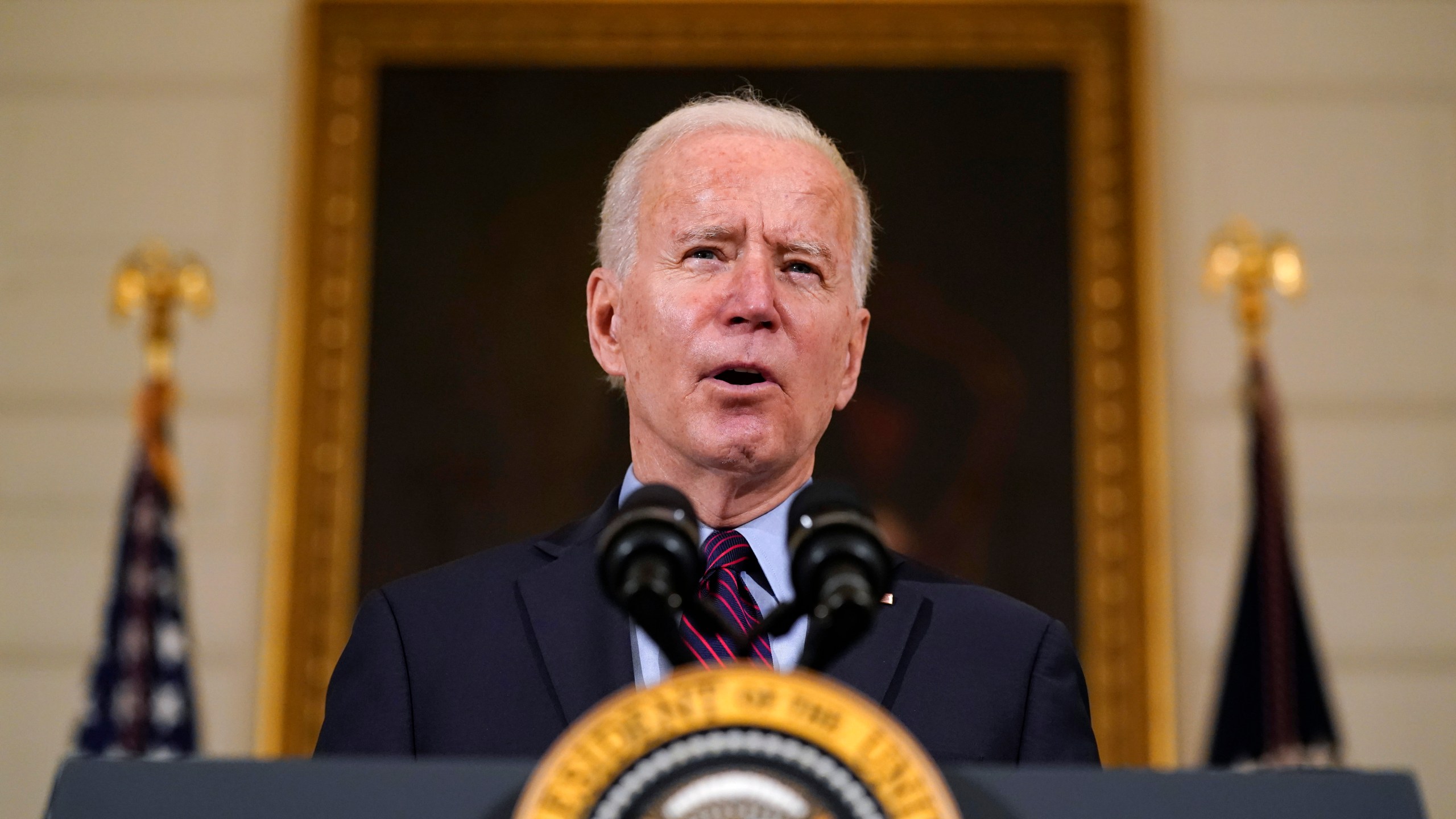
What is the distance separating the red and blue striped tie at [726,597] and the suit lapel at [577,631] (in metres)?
0.10

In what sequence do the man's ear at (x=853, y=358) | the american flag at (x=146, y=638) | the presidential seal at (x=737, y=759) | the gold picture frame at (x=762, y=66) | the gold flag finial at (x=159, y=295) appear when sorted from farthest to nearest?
the gold picture frame at (x=762, y=66) < the gold flag finial at (x=159, y=295) < the american flag at (x=146, y=638) < the man's ear at (x=853, y=358) < the presidential seal at (x=737, y=759)

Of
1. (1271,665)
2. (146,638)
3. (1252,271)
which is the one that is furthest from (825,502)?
(1252,271)

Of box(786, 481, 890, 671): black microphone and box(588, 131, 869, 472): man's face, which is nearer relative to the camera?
box(786, 481, 890, 671): black microphone

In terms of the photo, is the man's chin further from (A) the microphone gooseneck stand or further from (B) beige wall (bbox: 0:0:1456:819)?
(B) beige wall (bbox: 0:0:1456:819)

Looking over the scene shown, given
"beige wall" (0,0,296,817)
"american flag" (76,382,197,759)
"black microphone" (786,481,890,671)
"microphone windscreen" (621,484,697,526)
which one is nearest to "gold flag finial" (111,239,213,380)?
"american flag" (76,382,197,759)

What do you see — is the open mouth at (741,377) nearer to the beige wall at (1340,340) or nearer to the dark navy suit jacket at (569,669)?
the dark navy suit jacket at (569,669)

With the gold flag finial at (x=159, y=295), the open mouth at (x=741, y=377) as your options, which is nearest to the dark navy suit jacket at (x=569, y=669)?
the open mouth at (x=741, y=377)

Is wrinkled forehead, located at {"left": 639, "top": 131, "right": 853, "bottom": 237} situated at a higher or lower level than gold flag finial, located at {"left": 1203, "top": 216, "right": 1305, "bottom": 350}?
lower

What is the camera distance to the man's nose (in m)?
2.14

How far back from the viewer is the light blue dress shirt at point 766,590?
76.9 inches

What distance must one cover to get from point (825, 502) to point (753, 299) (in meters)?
0.91

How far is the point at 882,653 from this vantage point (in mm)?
1939

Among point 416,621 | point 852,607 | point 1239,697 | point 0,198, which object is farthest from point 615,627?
point 0,198

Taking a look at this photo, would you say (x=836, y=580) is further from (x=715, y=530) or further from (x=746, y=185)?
(x=746, y=185)
